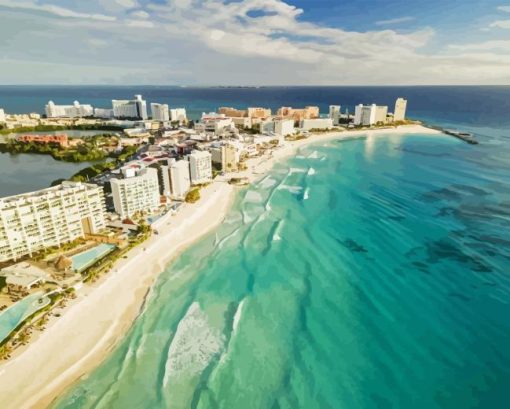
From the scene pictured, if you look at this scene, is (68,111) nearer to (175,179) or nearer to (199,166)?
(199,166)

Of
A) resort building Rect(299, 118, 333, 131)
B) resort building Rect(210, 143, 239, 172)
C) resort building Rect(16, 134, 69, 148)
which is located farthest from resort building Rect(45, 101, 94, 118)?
resort building Rect(210, 143, 239, 172)

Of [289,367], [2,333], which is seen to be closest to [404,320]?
[289,367]

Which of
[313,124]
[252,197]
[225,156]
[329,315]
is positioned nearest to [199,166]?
[225,156]

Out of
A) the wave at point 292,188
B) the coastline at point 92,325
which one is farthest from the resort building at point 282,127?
the coastline at point 92,325

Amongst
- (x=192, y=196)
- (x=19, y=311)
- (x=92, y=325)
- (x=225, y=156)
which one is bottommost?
(x=92, y=325)

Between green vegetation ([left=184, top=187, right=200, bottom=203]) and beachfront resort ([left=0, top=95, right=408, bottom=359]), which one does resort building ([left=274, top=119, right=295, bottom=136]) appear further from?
green vegetation ([left=184, top=187, right=200, bottom=203])

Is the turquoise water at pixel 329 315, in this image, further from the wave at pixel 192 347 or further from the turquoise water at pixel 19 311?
the turquoise water at pixel 19 311
